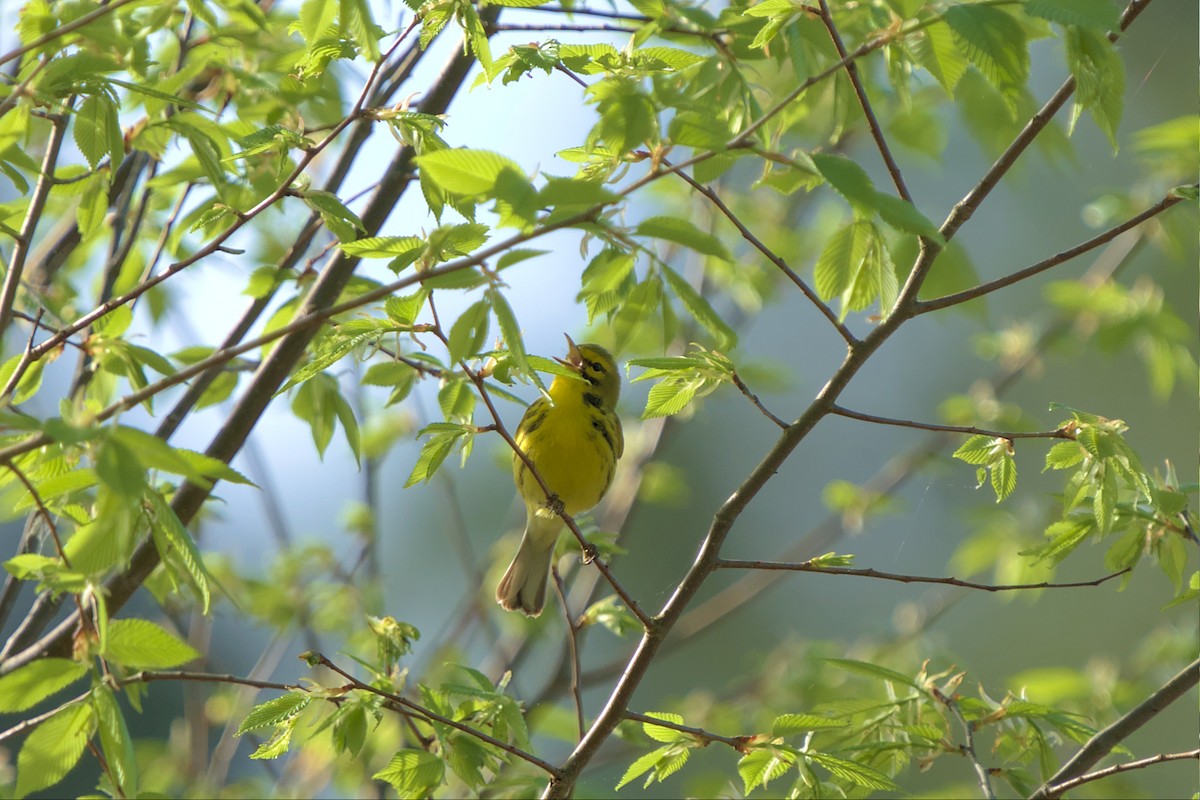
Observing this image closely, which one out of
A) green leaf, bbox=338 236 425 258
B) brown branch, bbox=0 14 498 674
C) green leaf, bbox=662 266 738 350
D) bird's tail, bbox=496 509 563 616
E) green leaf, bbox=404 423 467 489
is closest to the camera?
green leaf, bbox=662 266 738 350

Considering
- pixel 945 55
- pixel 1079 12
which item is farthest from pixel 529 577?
pixel 1079 12

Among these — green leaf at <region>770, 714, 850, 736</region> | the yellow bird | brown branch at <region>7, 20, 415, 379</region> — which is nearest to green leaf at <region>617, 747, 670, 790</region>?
green leaf at <region>770, 714, 850, 736</region>

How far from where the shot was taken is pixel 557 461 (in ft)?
12.0

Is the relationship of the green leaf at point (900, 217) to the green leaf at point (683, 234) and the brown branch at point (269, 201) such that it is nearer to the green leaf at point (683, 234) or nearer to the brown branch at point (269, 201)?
the green leaf at point (683, 234)

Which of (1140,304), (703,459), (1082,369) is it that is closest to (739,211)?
(1140,304)

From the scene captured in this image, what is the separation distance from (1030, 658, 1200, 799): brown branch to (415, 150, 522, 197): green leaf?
4.79ft

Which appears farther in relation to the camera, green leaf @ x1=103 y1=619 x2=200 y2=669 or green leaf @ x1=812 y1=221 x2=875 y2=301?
green leaf @ x1=812 y1=221 x2=875 y2=301

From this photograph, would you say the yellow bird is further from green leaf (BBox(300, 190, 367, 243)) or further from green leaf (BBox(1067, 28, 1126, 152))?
green leaf (BBox(1067, 28, 1126, 152))

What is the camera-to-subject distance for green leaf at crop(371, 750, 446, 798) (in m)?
→ 1.82

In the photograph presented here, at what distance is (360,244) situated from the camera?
5.20 ft

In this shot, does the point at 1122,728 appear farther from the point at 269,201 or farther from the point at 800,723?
the point at 269,201

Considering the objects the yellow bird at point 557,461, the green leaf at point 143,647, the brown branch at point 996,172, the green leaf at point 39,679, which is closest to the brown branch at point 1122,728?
the brown branch at point 996,172

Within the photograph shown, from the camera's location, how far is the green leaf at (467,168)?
1.18 metres

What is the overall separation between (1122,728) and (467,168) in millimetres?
1546
